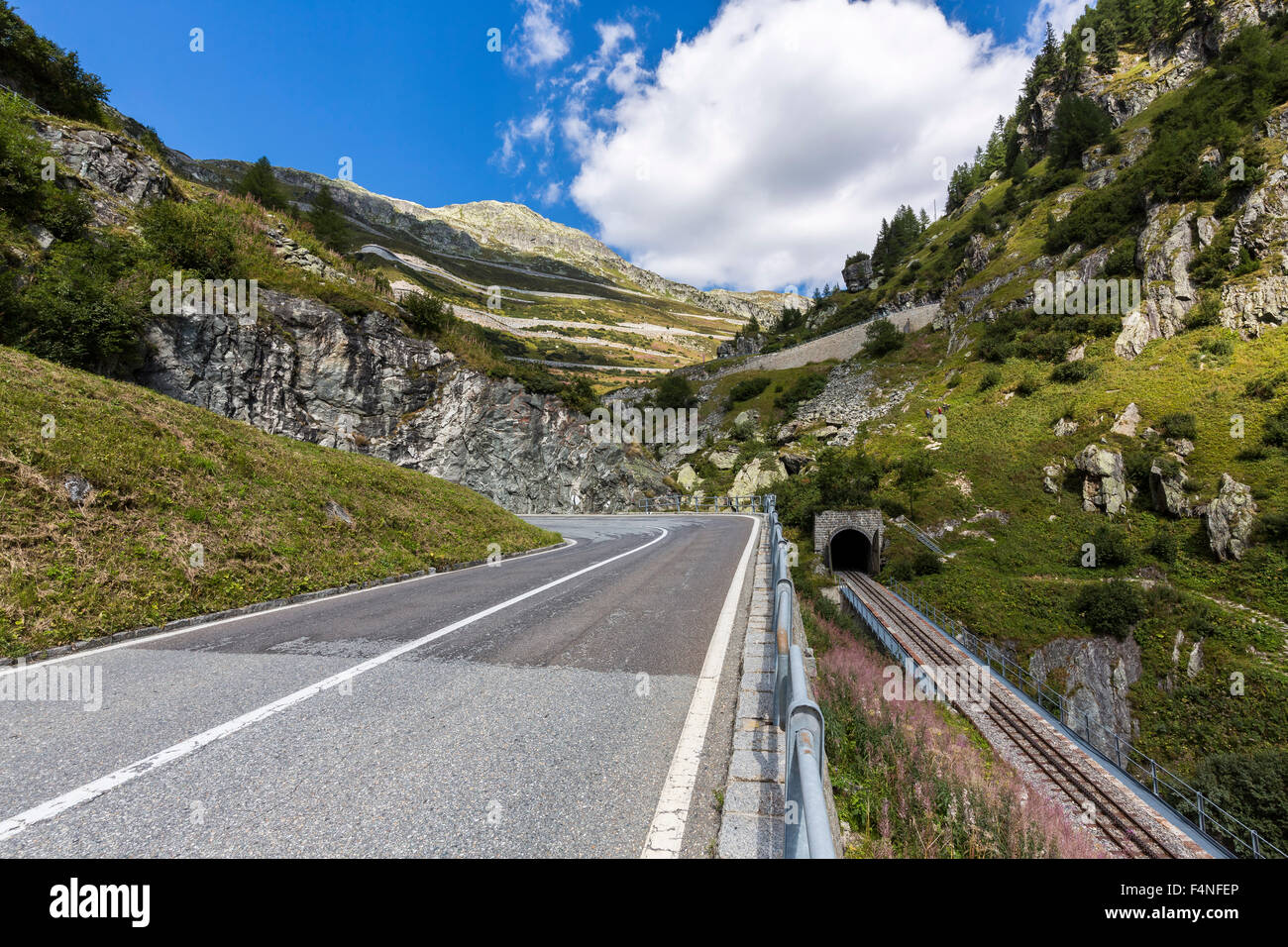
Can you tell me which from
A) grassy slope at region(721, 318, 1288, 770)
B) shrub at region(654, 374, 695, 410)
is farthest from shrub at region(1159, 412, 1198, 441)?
shrub at region(654, 374, 695, 410)

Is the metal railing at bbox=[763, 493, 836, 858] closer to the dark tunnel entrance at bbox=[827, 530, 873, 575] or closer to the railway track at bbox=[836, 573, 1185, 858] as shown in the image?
the railway track at bbox=[836, 573, 1185, 858]

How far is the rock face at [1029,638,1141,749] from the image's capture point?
60.3 feet

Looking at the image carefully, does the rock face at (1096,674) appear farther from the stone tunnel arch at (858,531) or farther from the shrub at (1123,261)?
the shrub at (1123,261)

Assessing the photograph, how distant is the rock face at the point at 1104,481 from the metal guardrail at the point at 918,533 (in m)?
8.39

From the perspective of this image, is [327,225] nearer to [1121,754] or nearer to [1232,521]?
[1121,754]

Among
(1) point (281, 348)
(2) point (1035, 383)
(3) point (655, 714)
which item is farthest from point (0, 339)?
(2) point (1035, 383)

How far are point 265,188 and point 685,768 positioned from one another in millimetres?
52922

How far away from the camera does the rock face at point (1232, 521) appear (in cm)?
2148

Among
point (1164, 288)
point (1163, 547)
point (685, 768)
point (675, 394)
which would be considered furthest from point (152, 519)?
point (675, 394)

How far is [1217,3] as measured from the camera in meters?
66.1

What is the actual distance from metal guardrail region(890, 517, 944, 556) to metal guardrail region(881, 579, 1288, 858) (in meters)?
3.66

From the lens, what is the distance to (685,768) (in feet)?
10.8
